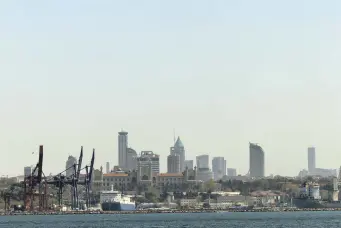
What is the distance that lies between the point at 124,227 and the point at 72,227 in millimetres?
6569

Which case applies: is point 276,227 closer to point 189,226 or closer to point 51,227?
point 189,226

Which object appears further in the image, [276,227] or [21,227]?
[21,227]

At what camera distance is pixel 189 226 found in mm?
129125

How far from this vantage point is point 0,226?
141750 mm

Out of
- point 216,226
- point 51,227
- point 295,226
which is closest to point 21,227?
point 51,227

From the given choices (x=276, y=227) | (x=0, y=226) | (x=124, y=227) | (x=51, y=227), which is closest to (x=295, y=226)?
(x=276, y=227)

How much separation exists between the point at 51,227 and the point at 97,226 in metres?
5.94

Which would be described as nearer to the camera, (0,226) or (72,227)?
(72,227)

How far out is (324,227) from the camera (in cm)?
12256

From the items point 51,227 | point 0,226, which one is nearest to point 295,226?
point 51,227

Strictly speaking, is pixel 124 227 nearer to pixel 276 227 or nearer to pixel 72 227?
pixel 72 227

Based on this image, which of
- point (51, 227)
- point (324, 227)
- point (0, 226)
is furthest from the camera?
point (0, 226)

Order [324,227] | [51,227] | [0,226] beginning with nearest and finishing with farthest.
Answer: [324,227]
[51,227]
[0,226]

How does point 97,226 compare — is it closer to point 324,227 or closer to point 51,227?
point 51,227
